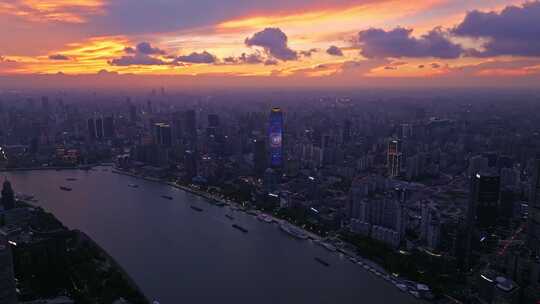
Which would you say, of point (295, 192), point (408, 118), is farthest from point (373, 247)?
point (408, 118)

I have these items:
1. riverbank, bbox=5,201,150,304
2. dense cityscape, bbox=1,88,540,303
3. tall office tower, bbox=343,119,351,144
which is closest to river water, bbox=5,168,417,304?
riverbank, bbox=5,201,150,304

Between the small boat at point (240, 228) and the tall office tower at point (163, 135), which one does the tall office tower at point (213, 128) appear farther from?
the small boat at point (240, 228)

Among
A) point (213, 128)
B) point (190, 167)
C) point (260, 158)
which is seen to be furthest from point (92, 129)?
point (260, 158)

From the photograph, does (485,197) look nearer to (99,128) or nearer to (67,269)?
(67,269)

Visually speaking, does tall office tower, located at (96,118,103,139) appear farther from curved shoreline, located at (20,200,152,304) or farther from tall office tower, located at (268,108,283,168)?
curved shoreline, located at (20,200,152,304)

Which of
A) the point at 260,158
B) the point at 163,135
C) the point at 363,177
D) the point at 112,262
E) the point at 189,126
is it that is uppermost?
the point at 189,126

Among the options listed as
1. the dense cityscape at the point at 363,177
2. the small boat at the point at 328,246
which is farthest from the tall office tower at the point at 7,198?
the small boat at the point at 328,246
